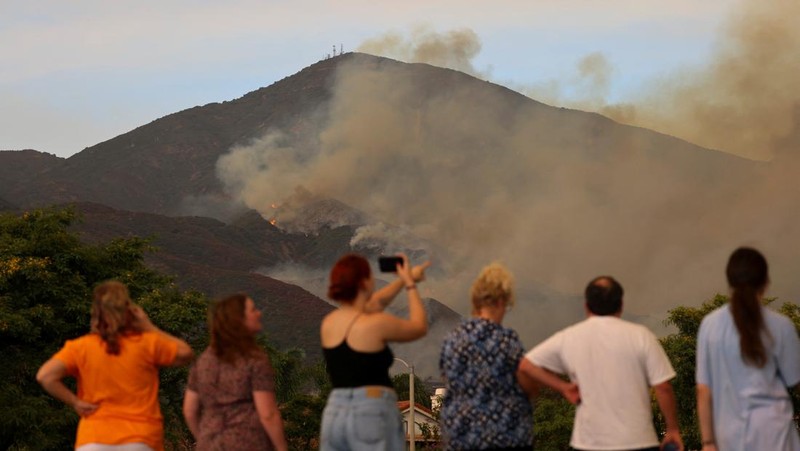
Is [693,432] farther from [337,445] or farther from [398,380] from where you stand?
[398,380]

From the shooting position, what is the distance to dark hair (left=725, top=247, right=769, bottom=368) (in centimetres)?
911

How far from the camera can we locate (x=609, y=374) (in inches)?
376

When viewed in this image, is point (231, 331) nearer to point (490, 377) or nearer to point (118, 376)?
point (118, 376)

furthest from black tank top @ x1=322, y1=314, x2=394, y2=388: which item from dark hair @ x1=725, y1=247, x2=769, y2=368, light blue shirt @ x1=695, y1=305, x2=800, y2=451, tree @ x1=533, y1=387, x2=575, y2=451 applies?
tree @ x1=533, y1=387, x2=575, y2=451

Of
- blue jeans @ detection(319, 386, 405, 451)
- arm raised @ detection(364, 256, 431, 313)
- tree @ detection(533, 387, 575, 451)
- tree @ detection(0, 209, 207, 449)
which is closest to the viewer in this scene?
blue jeans @ detection(319, 386, 405, 451)

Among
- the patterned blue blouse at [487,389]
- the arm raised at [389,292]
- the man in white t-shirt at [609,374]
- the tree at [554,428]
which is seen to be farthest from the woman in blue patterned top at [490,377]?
the tree at [554,428]

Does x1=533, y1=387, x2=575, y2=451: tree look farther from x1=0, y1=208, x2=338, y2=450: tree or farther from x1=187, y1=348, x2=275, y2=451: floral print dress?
x1=187, y1=348, x2=275, y2=451: floral print dress

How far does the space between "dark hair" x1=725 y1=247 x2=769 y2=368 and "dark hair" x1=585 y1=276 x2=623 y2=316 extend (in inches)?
32.3

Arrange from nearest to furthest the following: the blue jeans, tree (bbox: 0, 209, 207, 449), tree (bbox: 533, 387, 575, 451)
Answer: the blue jeans → tree (bbox: 0, 209, 207, 449) → tree (bbox: 533, 387, 575, 451)

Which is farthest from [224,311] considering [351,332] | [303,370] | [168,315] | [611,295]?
[303,370]

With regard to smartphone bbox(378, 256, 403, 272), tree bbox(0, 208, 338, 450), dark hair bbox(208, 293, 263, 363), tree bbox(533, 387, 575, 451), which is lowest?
tree bbox(533, 387, 575, 451)

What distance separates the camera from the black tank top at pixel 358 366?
934 centimetres

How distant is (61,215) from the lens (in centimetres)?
5372

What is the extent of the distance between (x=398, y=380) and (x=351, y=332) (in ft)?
448
